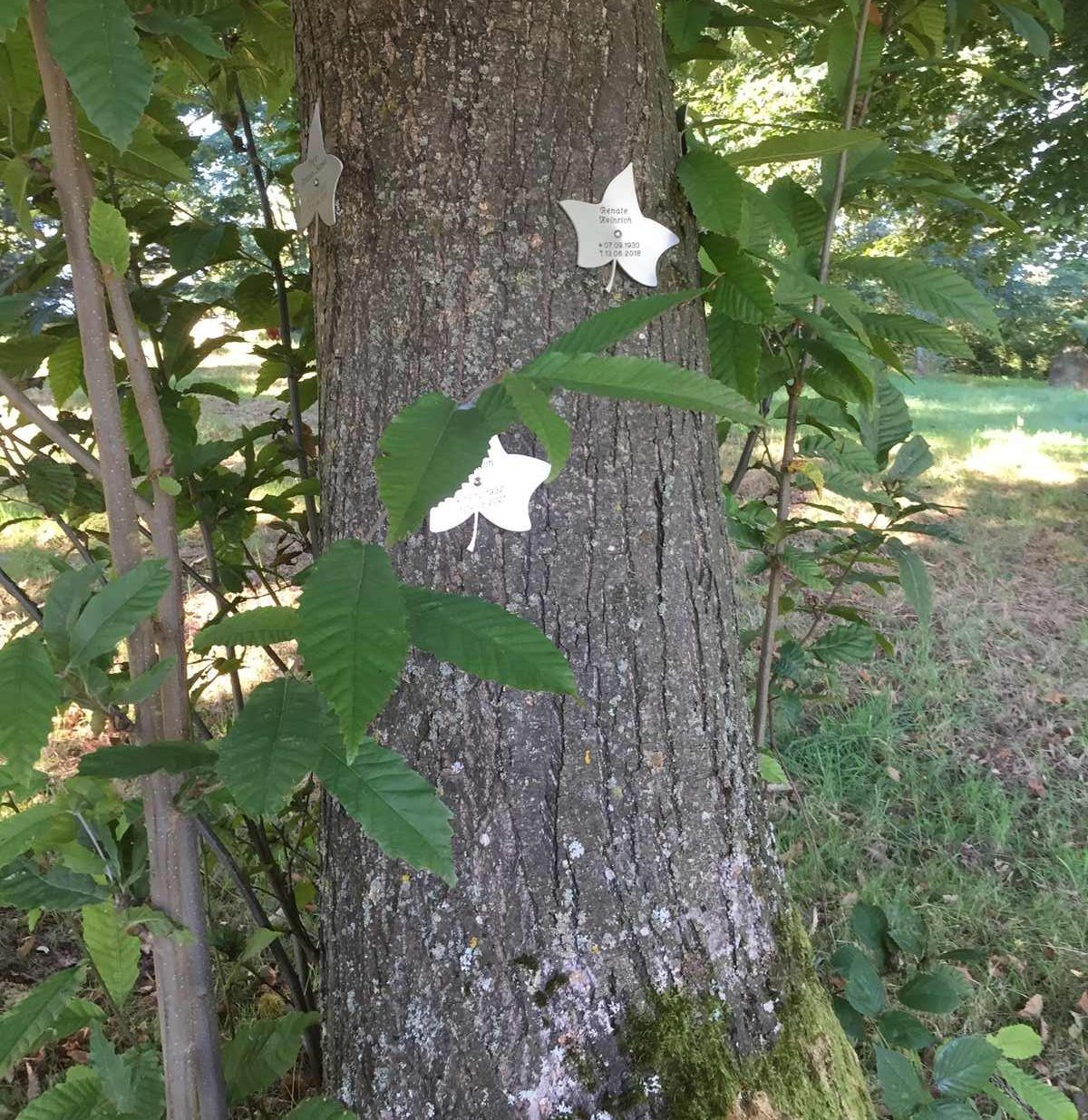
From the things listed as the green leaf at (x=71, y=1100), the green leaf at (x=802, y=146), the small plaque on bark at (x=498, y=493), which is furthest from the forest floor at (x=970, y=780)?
the green leaf at (x=71, y=1100)

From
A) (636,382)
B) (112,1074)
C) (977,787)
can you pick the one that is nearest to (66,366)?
(112,1074)

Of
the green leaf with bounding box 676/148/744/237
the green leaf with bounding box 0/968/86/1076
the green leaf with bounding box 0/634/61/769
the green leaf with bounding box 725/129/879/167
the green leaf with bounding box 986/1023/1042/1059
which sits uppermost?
the green leaf with bounding box 725/129/879/167

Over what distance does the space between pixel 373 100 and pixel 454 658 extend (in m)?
0.76

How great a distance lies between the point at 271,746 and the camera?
2.05 feet

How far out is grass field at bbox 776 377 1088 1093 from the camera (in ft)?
6.44

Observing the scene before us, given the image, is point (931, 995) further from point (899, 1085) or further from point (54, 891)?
point (54, 891)

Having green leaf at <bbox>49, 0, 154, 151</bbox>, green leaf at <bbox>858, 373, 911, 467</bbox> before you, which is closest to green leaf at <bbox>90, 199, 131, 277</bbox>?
green leaf at <bbox>49, 0, 154, 151</bbox>

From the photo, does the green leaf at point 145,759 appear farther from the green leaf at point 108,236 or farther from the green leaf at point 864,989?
the green leaf at point 864,989

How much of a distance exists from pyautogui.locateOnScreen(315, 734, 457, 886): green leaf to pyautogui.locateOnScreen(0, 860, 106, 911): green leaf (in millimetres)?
342

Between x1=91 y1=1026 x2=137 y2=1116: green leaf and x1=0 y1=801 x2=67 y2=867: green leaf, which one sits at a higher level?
x1=0 y1=801 x2=67 y2=867: green leaf

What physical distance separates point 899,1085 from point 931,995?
240mm

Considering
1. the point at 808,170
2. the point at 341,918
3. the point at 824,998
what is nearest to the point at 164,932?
Answer: the point at 341,918

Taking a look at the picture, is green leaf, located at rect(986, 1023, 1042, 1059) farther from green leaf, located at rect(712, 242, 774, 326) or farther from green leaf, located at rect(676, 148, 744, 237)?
green leaf, located at rect(676, 148, 744, 237)

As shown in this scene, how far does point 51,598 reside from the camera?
700mm
